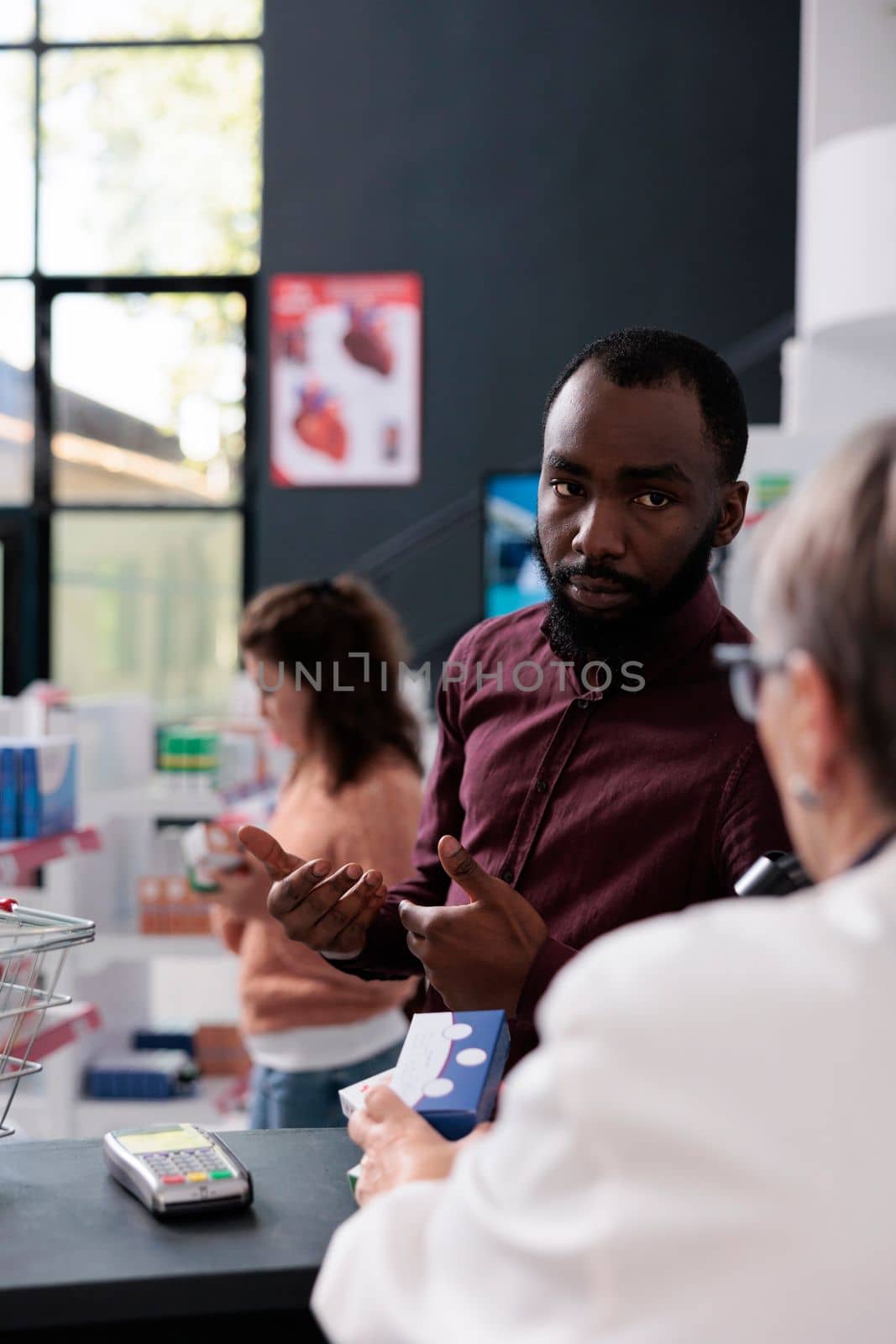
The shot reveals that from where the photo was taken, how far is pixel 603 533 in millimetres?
1377

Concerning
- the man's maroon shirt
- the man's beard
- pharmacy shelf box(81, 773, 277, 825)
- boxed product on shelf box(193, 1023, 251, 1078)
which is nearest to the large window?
boxed product on shelf box(193, 1023, 251, 1078)

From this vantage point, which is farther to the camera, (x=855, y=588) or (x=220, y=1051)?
(x=220, y=1051)

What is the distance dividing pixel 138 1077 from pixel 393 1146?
314 centimetres

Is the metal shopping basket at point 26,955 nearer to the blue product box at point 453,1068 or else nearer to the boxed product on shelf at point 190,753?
the blue product box at point 453,1068

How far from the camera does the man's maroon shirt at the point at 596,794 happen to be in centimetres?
134

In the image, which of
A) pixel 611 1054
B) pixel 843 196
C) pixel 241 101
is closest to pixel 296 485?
pixel 241 101

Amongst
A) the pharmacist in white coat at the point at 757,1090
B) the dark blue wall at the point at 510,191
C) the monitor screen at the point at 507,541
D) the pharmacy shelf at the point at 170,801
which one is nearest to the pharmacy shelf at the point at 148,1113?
the pharmacy shelf at the point at 170,801

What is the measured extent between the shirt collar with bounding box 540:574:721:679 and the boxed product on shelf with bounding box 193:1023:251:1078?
3485 mm

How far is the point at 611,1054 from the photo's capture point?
0.72 meters

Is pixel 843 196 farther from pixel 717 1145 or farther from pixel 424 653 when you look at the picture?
pixel 717 1145

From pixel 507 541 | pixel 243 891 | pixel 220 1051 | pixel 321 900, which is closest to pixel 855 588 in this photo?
pixel 321 900

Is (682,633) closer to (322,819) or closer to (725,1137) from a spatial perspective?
(725,1137)

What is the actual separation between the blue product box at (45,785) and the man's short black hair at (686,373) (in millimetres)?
2029

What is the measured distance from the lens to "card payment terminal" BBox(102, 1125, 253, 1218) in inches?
45.1
